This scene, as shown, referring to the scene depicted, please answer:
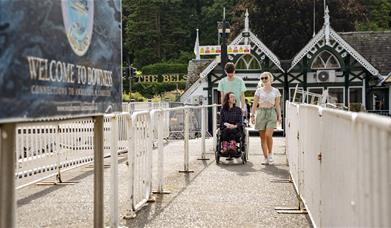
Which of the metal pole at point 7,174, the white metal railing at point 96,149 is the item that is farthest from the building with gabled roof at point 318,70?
the metal pole at point 7,174

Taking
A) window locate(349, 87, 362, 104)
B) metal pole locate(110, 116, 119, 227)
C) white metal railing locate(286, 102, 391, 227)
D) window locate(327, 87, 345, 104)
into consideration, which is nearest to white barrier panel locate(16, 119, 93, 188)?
metal pole locate(110, 116, 119, 227)

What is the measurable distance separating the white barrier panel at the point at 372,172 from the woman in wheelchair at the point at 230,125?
8.46 m

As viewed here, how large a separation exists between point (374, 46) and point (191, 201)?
103 ft

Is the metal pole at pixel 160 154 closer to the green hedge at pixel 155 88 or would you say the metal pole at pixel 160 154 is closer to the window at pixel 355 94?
the window at pixel 355 94

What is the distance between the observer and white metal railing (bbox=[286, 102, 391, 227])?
2.54 m

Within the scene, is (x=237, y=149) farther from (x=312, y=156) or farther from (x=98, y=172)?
(x=98, y=172)

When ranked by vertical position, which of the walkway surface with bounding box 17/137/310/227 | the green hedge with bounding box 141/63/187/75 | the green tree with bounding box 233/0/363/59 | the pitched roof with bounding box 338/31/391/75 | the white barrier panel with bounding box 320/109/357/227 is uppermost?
the green tree with bounding box 233/0/363/59

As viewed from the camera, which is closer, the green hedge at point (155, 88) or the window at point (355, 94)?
the window at point (355, 94)

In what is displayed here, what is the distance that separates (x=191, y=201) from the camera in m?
7.58

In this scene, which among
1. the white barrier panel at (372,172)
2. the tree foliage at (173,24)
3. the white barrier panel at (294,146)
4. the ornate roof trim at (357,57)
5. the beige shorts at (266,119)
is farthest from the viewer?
the tree foliage at (173,24)

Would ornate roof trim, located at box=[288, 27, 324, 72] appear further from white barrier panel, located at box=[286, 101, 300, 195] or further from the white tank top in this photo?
white barrier panel, located at box=[286, 101, 300, 195]

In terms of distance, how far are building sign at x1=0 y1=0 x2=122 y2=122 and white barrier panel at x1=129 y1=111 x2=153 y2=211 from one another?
195 centimetres

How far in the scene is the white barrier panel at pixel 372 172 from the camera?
7.98 ft

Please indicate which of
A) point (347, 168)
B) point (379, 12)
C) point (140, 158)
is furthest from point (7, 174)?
point (379, 12)
